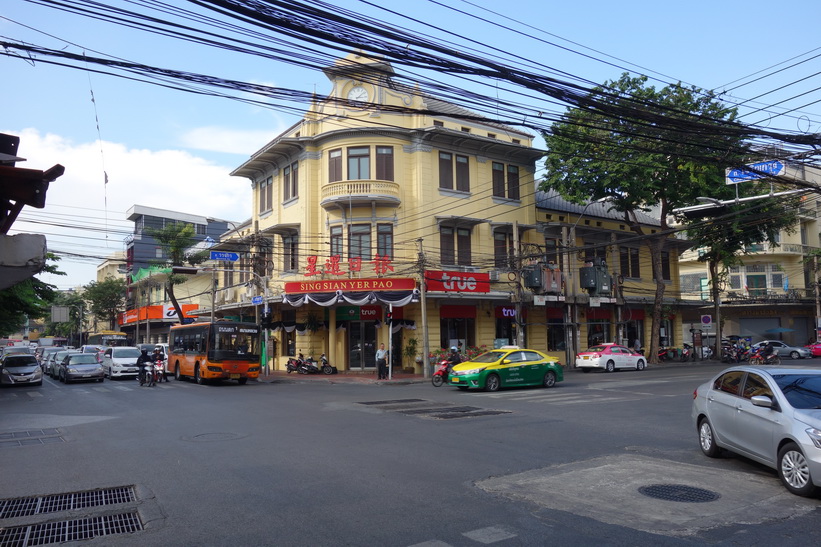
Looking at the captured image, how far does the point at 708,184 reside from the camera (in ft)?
109

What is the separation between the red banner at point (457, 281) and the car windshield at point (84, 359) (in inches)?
678

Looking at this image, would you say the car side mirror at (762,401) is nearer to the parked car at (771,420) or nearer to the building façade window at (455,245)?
the parked car at (771,420)

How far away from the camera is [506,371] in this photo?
21.3 meters

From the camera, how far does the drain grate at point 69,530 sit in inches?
236

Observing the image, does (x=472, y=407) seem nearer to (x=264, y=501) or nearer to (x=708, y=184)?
(x=264, y=501)

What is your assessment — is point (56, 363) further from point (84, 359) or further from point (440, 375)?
point (440, 375)

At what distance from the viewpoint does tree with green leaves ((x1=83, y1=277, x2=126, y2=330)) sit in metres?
74.9

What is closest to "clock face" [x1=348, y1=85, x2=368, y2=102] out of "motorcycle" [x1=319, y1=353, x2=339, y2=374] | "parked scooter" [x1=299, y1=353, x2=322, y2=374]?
"motorcycle" [x1=319, y1=353, x2=339, y2=374]

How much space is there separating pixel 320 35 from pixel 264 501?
22.4 ft

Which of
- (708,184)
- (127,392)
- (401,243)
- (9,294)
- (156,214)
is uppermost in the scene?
(156,214)

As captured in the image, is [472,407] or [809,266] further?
[809,266]

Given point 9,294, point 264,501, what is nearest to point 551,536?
point 264,501

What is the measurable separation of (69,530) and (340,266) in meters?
25.7

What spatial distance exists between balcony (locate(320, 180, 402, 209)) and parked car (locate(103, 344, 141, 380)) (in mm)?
13337
